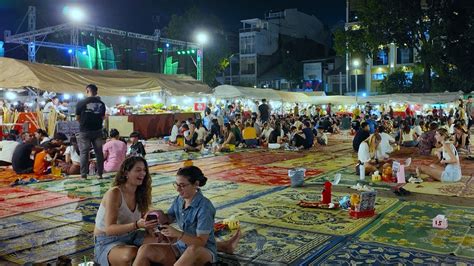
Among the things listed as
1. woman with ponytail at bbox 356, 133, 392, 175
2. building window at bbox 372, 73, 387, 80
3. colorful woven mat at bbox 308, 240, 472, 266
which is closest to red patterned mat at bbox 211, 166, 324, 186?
woman with ponytail at bbox 356, 133, 392, 175

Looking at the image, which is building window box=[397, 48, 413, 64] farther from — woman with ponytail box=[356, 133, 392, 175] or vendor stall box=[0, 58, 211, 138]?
woman with ponytail box=[356, 133, 392, 175]

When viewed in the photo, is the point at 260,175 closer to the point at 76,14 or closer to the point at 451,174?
the point at 451,174

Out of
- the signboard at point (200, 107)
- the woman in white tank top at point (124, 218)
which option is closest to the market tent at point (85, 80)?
the signboard at point (200, 107)

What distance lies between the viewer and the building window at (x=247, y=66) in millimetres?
51562

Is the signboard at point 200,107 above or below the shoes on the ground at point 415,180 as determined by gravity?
above

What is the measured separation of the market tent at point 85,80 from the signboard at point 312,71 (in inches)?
1167

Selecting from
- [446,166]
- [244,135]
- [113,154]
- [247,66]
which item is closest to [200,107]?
[244,135]

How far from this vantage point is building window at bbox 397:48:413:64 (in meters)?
46.0

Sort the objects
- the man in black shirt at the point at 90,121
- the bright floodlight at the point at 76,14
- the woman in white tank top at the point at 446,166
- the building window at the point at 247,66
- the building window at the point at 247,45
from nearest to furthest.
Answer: the woman in white tank top at the point at 446,166 → the man in black shirt at the point at 90,121 → the bright floodlight at the point at 76,14 → the building window at the point at 247,45 → the building window at the point at 247,66

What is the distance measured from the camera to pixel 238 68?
53375 millimetres

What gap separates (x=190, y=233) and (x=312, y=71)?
49887 millimetres

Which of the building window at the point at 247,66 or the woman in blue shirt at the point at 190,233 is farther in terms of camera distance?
the building window at the point at 247,66

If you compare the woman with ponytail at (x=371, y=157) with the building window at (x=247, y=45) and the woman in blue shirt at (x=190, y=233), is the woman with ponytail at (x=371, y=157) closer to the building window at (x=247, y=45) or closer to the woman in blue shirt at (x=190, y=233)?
the woman in blue shirt at (x=190, y=233)

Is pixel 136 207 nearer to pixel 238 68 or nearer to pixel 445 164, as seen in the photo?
pixel 445 164
